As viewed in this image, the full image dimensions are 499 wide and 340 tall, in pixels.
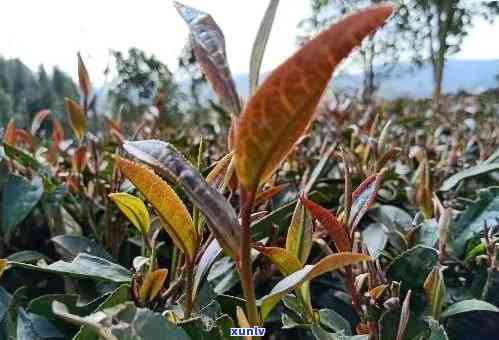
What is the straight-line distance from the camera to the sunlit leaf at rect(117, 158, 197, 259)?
1.59ft

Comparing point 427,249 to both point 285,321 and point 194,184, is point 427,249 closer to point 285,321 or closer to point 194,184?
point 285,321

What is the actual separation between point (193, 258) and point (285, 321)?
4.9 inches

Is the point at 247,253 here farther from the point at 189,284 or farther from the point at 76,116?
the point at 76,116

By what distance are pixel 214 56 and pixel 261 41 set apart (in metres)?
0.04

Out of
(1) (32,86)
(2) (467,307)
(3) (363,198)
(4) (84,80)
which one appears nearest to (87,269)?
(3) (363,198)

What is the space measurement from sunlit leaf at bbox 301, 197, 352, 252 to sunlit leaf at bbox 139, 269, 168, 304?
0.56ft

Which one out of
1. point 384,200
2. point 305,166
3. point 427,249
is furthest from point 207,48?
point 305,166

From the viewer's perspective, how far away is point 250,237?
447mm

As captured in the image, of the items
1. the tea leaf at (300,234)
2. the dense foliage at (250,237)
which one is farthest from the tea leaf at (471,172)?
the tea leaf at (300,234)

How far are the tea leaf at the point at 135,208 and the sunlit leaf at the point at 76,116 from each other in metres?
0.44

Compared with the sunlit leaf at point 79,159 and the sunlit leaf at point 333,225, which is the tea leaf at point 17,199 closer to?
the sunlit leaf at point 79,159

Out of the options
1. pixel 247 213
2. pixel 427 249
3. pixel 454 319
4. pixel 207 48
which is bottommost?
pixel 454 319

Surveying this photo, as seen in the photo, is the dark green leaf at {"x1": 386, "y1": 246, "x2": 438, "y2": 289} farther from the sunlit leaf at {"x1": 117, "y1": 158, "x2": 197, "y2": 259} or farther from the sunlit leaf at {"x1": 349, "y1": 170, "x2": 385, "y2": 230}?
the sunlit leaf at {"x1": 117, "y1": 158, "x2": 197, "y2": 259}

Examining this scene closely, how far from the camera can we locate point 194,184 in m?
0.43
